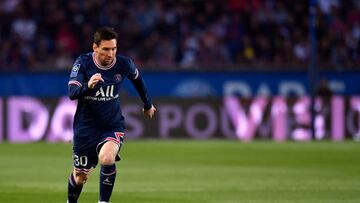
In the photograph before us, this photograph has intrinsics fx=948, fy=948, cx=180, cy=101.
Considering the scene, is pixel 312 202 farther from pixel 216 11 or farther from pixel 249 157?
pixel 216 11

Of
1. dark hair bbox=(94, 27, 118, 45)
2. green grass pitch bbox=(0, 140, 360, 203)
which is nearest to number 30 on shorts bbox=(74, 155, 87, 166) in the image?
dark hair bbox=(94, 27, 118, 45)

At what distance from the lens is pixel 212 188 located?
13844 millimetres

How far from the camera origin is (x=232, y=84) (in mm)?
28031

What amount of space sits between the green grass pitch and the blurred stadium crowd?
13.4 feet

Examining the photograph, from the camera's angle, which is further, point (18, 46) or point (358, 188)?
point (18, 46)

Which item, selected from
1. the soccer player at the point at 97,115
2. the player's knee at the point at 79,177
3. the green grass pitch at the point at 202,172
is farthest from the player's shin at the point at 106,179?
the green grass pitch at the point at 202,172

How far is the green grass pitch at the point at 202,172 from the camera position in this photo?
12680 millimetres

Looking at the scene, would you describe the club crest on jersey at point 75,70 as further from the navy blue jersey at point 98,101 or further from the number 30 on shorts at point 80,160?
the number 30 on shorts at point 80,160

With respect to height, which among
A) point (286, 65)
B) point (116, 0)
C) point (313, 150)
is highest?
point (116, 0)

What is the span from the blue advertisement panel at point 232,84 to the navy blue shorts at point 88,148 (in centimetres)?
1692

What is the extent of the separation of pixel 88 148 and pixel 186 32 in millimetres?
18225

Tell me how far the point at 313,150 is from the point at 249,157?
2374mm

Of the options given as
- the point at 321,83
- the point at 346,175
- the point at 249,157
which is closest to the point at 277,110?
the point at 321,83

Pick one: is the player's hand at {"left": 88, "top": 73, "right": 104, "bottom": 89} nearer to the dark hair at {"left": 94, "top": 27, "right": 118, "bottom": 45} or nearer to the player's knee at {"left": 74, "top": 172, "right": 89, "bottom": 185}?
the dark hair at {"left": 94, "top": 27, "right": 118, "bottom": 45}
